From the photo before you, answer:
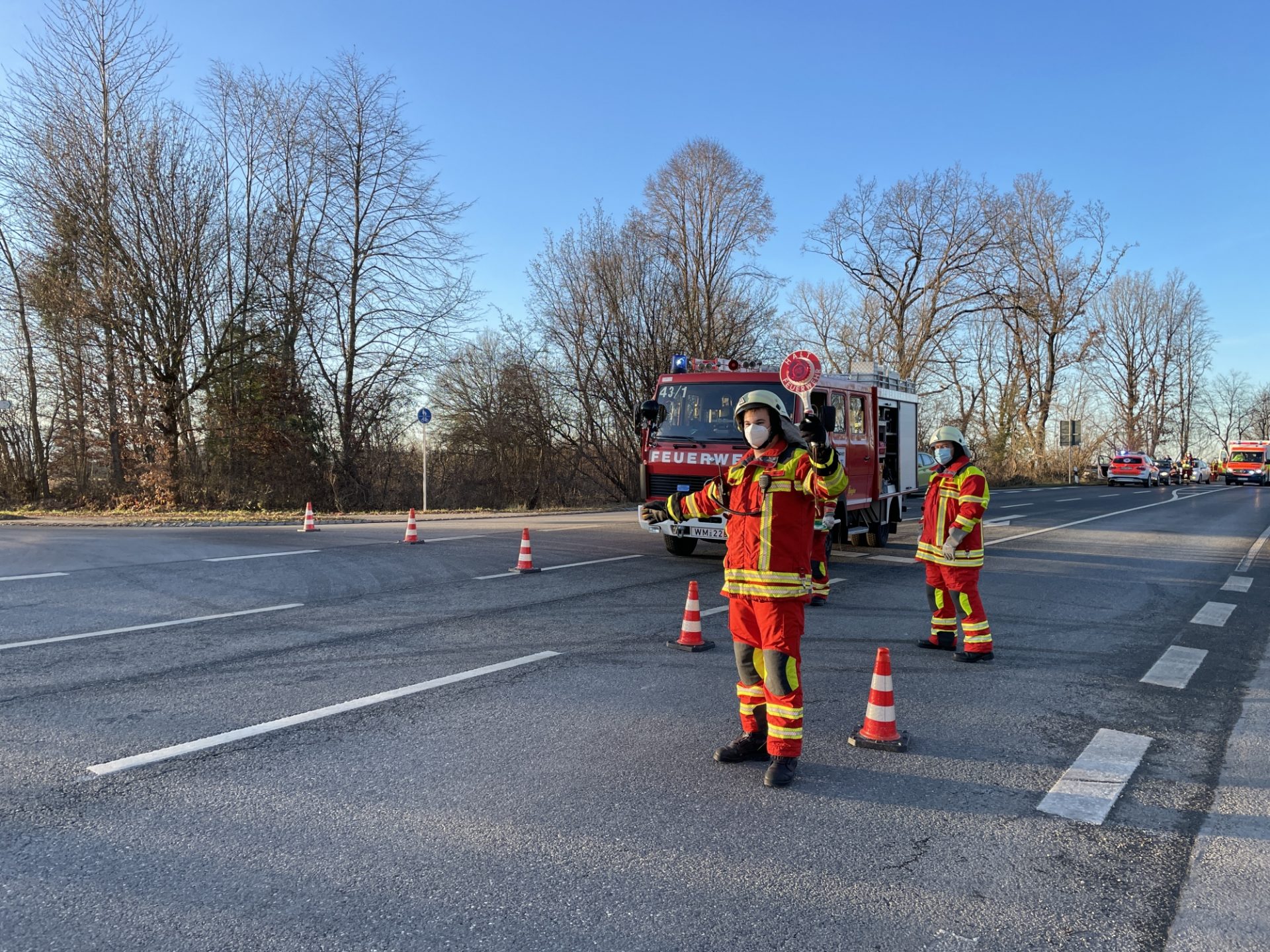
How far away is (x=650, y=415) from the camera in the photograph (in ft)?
39.8

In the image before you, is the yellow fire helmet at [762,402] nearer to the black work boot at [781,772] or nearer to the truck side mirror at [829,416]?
the black work boot at [781,772]

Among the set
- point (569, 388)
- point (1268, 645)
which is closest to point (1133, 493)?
point (569, 388)

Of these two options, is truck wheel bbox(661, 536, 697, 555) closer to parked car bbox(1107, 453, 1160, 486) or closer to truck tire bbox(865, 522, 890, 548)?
truck tire bbox(865, 522, 890, 548)

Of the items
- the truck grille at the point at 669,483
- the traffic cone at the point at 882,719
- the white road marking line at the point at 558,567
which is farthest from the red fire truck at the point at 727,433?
the traffic cone at the point at 882,719

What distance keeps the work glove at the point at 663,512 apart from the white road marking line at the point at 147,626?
15.7 ft

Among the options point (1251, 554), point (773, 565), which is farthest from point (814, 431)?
point (1251, 554)

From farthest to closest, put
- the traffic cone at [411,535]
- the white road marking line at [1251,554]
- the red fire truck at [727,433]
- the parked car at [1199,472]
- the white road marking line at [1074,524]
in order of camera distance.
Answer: the parked car at [1199,472] < the white road marking line at [1074,524] < the traffic cone at [411,535] < the white road marking line at [1251,554] < the red fire truck at [727,433]

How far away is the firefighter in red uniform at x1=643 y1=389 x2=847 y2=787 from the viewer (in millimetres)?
4176

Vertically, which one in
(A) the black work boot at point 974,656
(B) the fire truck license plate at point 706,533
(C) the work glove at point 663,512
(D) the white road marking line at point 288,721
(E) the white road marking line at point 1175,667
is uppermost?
(C) the work glove at point 663,512

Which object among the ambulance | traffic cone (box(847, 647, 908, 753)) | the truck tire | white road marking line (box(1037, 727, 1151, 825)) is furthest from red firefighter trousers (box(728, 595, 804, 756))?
the ambulance

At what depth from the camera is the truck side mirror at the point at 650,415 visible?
12.1m

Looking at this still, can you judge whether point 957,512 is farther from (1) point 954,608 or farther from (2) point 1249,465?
(2) point 1249,465

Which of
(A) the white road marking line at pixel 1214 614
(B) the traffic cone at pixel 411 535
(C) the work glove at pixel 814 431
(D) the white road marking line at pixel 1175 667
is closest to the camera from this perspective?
(C) the work glove at pixel 814 431

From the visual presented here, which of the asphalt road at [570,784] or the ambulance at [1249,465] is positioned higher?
the ambulance at [1249,465]
